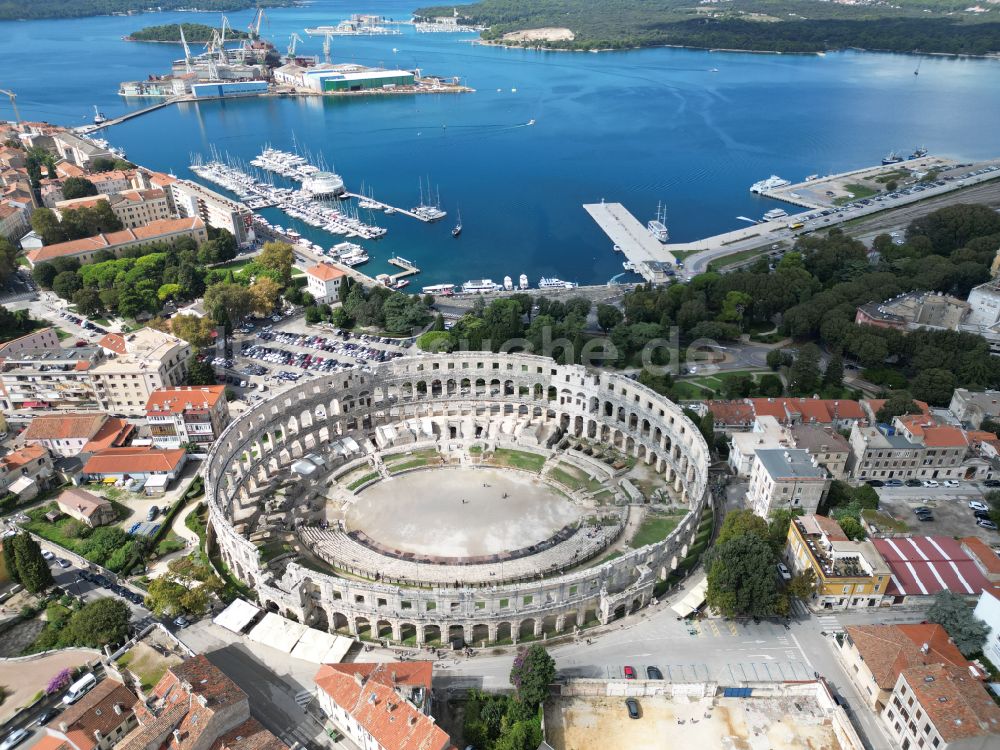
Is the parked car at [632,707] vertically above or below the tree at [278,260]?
below

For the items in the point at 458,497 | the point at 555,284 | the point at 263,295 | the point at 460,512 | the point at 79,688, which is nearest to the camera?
the point at 79,688

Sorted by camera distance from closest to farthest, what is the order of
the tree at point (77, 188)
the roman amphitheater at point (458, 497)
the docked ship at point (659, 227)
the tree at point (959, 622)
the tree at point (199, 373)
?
the tree at point (959, 622) → the roman amphitheater at point (458, 497) → the tree at point (199, 373) → the tree at point (77, 188) → the docked ship at point (659, 227)

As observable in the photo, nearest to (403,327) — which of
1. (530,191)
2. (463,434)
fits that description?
(463,434)

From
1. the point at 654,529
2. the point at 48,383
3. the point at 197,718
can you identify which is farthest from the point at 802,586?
the point at 48,383

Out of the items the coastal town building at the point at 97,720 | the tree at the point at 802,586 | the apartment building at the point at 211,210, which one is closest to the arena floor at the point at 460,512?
the tree at the point at 802,586

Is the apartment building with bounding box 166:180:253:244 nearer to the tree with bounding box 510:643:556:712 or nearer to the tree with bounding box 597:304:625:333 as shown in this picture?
the tree with bounding box 597:304:625:333

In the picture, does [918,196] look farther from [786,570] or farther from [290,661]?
[290,661]

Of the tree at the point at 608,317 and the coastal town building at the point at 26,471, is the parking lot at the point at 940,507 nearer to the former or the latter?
the tree at the point at 608,317

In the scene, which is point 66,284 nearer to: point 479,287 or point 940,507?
point 479,287
